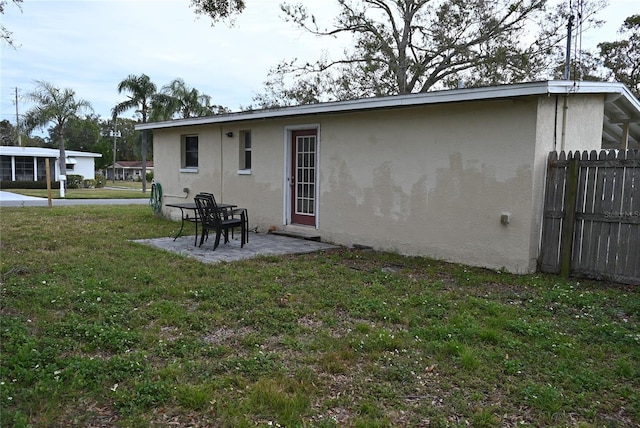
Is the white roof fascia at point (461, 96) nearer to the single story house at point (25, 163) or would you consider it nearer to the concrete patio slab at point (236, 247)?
the concrete patio slab at point (236, 247)

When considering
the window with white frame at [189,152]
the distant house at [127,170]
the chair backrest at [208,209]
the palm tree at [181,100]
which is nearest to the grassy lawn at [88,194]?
the palm tree at [181,100]

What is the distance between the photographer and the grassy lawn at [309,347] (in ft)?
9.29

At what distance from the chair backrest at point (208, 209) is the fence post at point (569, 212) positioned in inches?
200

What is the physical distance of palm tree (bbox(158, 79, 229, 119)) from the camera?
29950 millimetres

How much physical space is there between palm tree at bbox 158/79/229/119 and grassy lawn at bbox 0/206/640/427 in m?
25.3

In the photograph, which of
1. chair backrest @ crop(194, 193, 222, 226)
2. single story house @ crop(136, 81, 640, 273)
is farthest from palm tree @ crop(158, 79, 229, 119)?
chair backrest @ crop(194, 193, 222, 226)

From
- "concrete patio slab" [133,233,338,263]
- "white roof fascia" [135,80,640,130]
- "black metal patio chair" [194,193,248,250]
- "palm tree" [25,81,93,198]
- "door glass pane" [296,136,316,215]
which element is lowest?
"concrete patio slab" [133,233,338,263]

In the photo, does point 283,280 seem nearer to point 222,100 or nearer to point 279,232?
point 279,232

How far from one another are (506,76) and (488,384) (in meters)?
17.6

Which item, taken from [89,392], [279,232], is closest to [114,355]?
[89,392]

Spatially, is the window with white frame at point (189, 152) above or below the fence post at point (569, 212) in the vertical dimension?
above

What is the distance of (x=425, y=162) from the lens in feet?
24.6

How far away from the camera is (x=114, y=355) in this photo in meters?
3.51

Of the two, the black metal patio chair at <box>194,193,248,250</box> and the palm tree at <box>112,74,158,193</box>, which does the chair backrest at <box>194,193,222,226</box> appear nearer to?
the black metal patio chair at <box>194,193,248,250</box>
